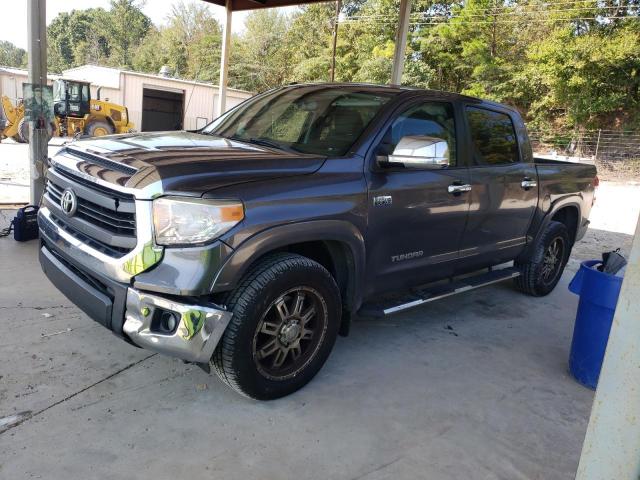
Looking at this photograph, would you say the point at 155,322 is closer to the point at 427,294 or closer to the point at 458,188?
the point at 427,294

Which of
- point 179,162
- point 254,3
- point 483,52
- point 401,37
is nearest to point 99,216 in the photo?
point 179,162

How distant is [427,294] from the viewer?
4.05 metres

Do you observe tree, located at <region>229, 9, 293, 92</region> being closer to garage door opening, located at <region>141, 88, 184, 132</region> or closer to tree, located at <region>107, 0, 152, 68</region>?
garage door opening, located at <region>141, 88, 184, 132</region>

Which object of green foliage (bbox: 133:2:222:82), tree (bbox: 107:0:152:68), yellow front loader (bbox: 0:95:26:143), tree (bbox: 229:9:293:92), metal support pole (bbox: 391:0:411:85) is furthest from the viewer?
tree (bbox: 107:0:152:68)

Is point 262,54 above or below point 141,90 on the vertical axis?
above

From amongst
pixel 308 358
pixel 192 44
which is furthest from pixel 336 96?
pixel 192 44

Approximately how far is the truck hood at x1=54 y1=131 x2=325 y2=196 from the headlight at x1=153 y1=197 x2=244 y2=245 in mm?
58

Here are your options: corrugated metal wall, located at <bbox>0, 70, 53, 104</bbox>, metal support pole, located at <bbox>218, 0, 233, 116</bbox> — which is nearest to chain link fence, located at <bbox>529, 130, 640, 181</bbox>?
metal support pole, located at <bbox>218, 0, 233, 116</bbox>

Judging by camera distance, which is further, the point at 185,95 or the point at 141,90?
the point at 185,95

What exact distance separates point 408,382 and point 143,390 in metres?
1.67

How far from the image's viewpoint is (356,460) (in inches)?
→ 106

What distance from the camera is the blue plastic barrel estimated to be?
346 cm

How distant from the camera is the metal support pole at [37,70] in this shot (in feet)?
18.4

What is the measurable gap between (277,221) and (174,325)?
2.40ft
